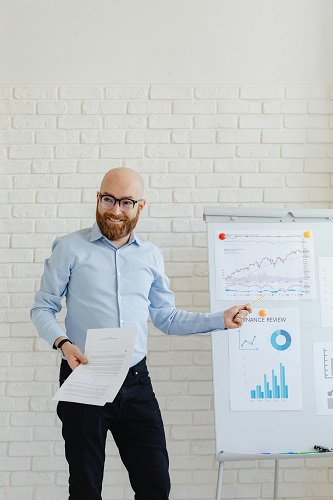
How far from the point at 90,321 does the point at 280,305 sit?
849 mm

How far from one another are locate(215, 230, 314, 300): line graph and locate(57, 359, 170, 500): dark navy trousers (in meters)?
0.58

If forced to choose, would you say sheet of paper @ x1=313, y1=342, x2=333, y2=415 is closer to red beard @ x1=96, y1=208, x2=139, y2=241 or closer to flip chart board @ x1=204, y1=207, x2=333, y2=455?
flip chart board @ x1=204, y1=207, x2=333, y2=455

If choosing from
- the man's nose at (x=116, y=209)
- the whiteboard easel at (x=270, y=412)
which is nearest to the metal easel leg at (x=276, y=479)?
the whiteboard easel at (x=270, y=412)

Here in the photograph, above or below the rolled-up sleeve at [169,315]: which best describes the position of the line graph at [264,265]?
above

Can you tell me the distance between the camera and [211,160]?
3.32 m

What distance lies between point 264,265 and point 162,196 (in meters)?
0.72

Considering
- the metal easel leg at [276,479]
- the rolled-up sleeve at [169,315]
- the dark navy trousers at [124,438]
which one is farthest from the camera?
the metal easel leg at [276,479]

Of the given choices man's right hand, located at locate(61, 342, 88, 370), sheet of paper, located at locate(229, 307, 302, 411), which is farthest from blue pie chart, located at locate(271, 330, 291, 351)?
man's right hand, located at locate(61, 342, 88, 370)

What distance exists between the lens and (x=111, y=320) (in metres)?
2.46

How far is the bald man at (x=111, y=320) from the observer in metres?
2.35

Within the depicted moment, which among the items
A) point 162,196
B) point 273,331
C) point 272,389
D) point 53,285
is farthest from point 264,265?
point 53,285

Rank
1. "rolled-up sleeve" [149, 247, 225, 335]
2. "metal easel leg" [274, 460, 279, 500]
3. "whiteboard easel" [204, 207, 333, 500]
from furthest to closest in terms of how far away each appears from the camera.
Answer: "metal easel leg" [274, 460, 279, 500], "whiteboard easel" [204, 207, 333, 500], "rolled-up sleeve" [149, 247, 225, 335]

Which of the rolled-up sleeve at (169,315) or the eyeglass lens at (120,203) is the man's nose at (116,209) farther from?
the rolled-up sleeve at (169,315)

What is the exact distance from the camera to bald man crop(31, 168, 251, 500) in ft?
7.70
